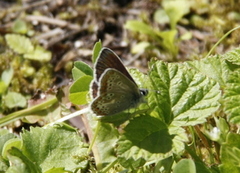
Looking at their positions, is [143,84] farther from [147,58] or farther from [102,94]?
[147,58]

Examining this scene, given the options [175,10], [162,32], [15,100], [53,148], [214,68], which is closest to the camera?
[53,148]

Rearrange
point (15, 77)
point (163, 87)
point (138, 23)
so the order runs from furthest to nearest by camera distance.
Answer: point (138, 23)
point (15, 77)
point (163, 87)

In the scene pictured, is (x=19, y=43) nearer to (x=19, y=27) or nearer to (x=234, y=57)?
(x=19, y=27)

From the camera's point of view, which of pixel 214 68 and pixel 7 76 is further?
pixel 7 76

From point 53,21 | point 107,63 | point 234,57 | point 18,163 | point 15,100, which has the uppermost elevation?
point 107,63

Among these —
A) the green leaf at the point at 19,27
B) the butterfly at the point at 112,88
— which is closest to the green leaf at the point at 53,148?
the butterfly at the point at 112,88

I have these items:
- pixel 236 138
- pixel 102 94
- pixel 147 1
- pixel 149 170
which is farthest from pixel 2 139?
pixel 147 1

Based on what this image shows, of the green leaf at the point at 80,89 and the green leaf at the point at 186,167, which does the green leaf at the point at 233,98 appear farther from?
the green leaf at the point at 80,89

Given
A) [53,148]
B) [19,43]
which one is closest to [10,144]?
[53,148]
